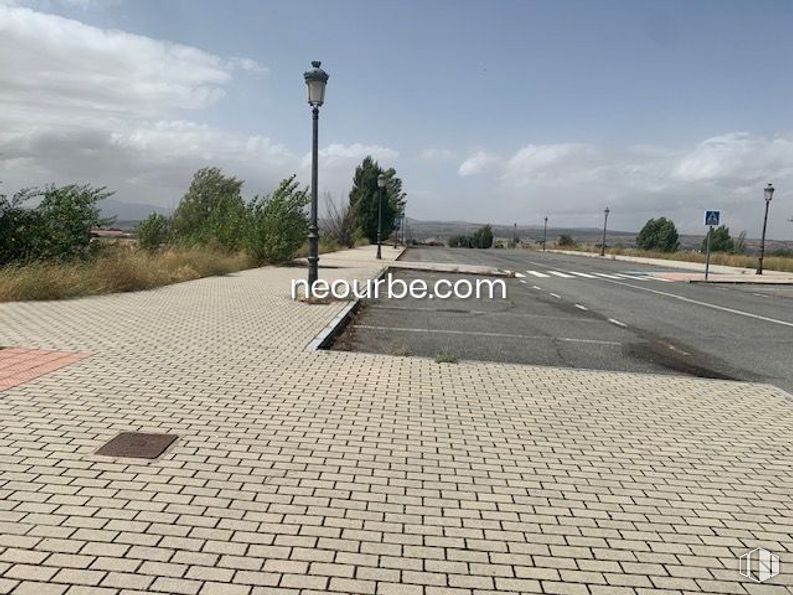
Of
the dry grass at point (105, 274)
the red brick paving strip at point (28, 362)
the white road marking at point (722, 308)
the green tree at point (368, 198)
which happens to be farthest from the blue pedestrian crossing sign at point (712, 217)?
the green tree at point (368, 198)

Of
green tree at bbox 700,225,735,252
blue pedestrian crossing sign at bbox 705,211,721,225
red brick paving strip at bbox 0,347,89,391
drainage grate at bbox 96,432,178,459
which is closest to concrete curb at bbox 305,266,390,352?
red brick paving strip at bbox 0,347,89,391

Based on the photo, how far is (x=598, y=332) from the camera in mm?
11234

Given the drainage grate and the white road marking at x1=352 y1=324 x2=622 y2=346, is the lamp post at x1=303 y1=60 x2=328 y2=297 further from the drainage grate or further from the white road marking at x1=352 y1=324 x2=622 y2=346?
the drainage grate

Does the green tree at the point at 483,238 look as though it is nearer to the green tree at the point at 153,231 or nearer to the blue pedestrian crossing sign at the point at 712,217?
the blue pedestrian crossing sign at the point at 712,217

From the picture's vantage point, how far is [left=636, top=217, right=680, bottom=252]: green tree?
274 ft

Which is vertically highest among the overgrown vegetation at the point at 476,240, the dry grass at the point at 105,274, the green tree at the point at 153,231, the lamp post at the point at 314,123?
the lamp post at the point at 314,123

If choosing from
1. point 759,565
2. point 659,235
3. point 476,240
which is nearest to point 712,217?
point 759,565

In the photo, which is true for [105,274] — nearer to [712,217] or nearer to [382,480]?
[382,480]

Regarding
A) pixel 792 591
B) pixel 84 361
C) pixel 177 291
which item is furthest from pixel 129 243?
pixel 792 591

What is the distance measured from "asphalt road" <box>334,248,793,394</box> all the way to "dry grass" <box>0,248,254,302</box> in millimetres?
5015

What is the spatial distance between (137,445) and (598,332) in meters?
8.82

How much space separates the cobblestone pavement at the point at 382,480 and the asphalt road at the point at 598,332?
1500 millimetres

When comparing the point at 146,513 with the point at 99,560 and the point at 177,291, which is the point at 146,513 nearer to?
the point at 99,560

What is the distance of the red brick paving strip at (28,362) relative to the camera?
227 inches
